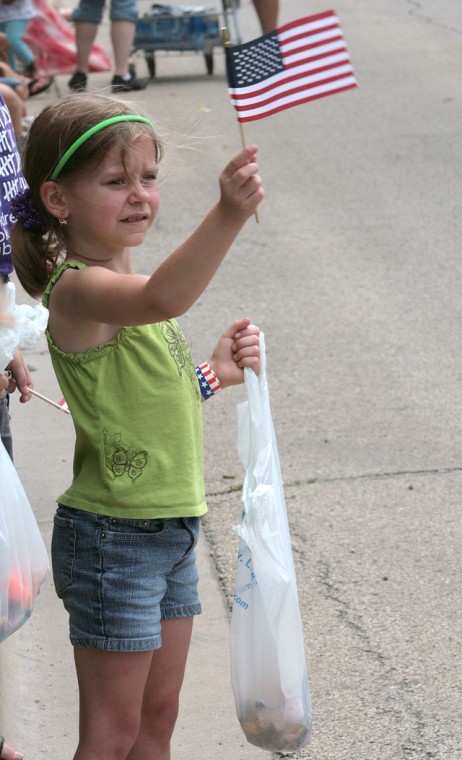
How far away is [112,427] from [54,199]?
44cm

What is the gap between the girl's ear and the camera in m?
2.36

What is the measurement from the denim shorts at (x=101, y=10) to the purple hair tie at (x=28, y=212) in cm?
787

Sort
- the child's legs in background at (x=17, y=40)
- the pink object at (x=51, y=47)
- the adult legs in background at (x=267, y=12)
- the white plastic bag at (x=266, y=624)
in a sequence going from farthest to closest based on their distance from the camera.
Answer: the pink object at (x=51, y=47) < the child's legs in background at (x=17, y=40) < the adult legs in background at (x=267, y=12) < the white plastic bag at (x=266, y=624)

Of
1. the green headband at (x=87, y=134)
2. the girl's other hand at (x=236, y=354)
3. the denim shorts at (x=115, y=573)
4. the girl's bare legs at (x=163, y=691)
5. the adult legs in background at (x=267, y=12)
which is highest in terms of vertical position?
the green headband at (x=87, y=134)

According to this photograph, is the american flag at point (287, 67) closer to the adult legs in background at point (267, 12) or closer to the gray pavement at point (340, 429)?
the gray pavement at point (340, 429)

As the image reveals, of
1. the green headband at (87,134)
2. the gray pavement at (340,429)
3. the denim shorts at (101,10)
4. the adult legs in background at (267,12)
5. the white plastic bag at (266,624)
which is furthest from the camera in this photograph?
the denim shorts at (101,10)

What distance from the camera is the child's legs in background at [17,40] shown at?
33.9 ft

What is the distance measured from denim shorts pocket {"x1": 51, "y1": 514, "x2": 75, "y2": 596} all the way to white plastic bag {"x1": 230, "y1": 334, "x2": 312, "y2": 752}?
34cm

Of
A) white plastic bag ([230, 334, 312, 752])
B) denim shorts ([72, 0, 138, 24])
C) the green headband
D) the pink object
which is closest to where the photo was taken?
the green headband

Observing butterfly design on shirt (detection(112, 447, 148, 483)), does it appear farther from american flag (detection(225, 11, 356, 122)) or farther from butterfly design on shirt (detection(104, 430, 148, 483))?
american flag (detection(225, 11, 356, 122))

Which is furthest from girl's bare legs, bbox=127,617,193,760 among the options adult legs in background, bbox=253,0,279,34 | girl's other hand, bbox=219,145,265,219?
adult legs in background, bbox=253,0,279,34

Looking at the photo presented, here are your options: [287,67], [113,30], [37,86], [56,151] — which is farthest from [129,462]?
[37,86]

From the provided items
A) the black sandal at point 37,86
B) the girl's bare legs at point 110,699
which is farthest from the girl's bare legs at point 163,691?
the black sandal at point 37,86

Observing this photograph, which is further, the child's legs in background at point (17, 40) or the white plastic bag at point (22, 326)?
the child's legs in background at point (17, 40)
